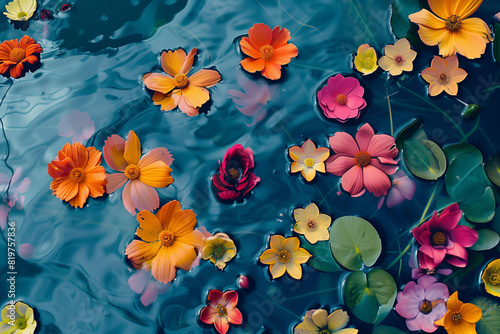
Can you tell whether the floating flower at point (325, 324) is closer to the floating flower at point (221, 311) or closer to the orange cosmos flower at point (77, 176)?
the floating flower at point (221, 311)

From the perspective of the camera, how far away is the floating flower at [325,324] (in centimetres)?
87

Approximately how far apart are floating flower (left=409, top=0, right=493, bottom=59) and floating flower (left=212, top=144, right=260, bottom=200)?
1.58ft

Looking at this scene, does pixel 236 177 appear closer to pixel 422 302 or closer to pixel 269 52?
pixel 269 52

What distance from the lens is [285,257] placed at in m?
0.88

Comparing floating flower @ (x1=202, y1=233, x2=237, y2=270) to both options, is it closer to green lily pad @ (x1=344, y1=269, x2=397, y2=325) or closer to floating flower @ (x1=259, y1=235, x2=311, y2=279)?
floating flower @ (x1=259, y1=235, x2=311, y2=279)

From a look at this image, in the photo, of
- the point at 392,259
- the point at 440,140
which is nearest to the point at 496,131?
the point at 440,140

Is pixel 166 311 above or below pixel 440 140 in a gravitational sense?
below

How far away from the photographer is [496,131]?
939 mm

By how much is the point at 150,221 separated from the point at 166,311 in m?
0.19

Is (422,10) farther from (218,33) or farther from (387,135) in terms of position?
(218,33)

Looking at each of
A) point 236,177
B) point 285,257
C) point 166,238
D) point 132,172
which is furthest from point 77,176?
point 285,257

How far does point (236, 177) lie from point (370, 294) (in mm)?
375

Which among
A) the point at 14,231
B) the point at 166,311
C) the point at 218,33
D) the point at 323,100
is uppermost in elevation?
the point at 218,33

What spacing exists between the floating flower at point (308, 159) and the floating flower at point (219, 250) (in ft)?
→ 0.68
